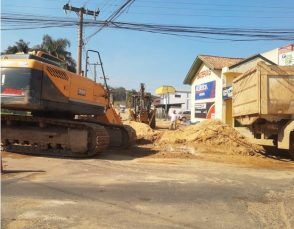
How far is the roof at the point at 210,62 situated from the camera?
23205 mm

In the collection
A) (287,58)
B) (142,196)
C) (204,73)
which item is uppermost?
(287,58)

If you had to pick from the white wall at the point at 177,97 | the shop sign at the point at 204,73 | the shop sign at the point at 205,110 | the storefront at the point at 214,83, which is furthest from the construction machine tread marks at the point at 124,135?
the white wall at the point at 177,97

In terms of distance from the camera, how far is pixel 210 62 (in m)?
23.8

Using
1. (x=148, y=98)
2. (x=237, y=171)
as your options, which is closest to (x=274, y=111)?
(x=237, y=171)

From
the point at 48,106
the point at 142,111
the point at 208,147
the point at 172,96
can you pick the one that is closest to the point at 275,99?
the point at 208,147

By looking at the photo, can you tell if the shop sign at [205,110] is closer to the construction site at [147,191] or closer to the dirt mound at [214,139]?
the dirt mound at [214,139]

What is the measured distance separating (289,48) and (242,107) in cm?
1725

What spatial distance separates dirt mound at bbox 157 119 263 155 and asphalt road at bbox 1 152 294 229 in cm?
318

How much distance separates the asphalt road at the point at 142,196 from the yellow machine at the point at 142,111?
14272 millimetres

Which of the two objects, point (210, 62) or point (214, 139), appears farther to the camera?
point (210, 62)

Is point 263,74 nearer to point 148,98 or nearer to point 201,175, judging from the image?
point 201,175

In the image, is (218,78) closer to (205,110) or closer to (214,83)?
(214,83)

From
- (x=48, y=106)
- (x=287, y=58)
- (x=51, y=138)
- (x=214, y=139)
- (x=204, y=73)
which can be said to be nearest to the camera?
(x=48, y=106)

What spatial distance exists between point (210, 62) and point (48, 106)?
1840cm
